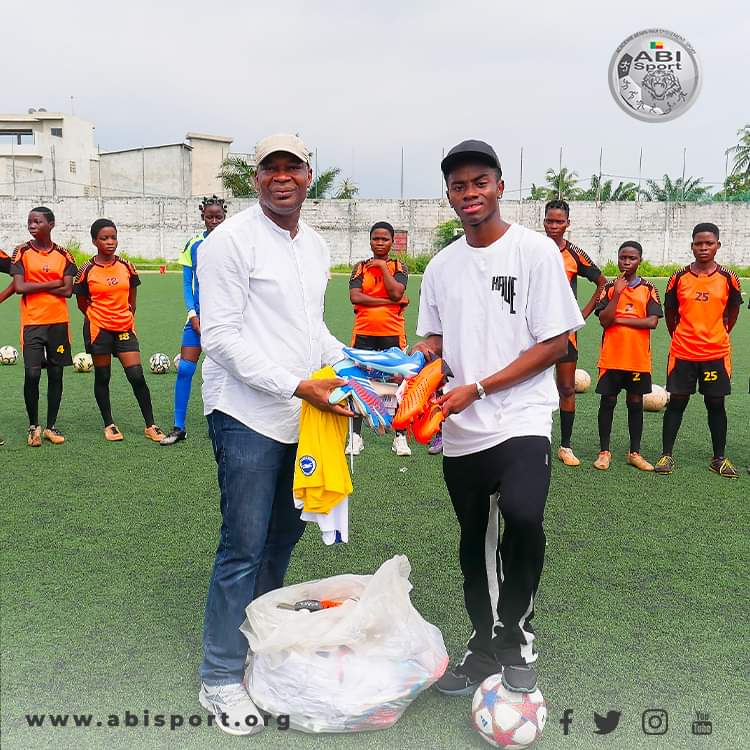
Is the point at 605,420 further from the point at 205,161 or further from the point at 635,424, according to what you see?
the point at 205,161

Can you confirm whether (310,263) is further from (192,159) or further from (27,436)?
(192,159)

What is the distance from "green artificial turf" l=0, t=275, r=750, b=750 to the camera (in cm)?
301

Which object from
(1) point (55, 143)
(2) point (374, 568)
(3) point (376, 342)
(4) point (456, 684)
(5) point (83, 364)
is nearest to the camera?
(4) point (456, 684)

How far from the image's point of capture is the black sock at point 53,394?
7.17 m

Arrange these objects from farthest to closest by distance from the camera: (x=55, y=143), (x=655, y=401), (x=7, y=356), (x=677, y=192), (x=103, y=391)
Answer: (x=55, y=143) → (x=677, y=192) → (x=7, y=356) → (x=655, y=401) → (x=103, y=391)

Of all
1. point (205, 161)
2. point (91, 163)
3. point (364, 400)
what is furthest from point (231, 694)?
point (91, 163)

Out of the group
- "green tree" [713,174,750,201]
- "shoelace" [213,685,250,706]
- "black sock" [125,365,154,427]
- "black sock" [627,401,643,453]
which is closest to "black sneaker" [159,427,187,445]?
"black sock" [125,365,154,427]

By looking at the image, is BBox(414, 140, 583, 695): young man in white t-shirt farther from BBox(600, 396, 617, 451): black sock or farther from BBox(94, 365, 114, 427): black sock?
BBox(94, 365, 114, 427): black sock

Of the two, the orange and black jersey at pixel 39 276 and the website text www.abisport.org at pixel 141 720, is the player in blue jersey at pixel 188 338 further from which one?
the website text www.abisport.org at pixel 141 720

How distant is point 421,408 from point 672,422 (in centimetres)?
442

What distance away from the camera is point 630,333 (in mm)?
6723

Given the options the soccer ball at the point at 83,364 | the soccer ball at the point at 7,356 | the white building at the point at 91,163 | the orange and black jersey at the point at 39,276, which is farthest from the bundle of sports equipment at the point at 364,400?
the white building at the point at 91,163

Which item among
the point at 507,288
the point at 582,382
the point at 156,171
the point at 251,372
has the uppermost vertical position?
the point at 156,171

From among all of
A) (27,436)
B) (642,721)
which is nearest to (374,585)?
(642,721)
